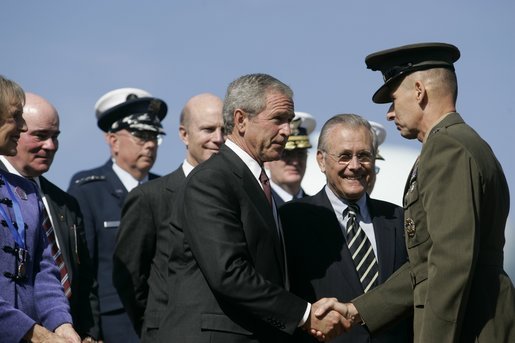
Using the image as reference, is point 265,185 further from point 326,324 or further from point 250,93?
point 326,324

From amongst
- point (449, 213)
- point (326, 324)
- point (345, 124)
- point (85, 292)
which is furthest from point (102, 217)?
point (449, 213)

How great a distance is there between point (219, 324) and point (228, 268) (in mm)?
317

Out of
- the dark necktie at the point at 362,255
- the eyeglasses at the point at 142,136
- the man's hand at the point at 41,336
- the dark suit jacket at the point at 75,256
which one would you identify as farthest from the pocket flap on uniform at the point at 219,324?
the eyeglasses at the point at 142,136

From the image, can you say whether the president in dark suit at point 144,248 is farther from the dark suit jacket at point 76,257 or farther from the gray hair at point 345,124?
the gray hair at point 345,124

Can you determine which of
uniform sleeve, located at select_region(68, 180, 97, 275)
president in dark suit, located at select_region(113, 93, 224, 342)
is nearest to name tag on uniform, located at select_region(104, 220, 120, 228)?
uniform sleeve, located at select_region(68, 180, 97, 275)

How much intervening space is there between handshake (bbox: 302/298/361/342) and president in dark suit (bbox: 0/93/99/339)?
215 cm

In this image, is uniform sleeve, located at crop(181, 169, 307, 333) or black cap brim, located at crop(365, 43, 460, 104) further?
black cap brim, located at crop(365, 43, 460, 104)

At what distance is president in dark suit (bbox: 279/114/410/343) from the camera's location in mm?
7004

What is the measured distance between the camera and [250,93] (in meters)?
6.60

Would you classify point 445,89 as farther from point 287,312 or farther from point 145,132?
point 145,132

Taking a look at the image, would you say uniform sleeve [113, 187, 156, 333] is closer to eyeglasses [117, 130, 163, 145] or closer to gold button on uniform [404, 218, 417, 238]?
eyeglasses [117, 130, 163, 145]

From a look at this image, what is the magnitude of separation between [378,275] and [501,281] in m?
1.38

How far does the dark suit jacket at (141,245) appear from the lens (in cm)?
768

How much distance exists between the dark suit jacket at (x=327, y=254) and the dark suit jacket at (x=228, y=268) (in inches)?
25.7
